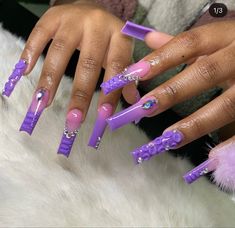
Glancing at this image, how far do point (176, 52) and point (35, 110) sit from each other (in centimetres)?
16

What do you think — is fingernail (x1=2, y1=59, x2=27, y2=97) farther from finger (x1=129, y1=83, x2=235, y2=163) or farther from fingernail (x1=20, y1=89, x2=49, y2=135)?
finger (x1=129, y1=83, x2=235, y2=163)

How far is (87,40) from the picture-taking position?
510 millimetres

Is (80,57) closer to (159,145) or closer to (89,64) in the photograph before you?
(89,64)

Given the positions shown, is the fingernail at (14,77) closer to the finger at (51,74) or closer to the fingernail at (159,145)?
the finger at (51,74)

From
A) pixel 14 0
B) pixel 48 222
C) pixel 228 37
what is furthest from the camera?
pixel 14 0

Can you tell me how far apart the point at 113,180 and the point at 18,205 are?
0.10 metres

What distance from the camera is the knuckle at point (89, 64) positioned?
0.48 metres

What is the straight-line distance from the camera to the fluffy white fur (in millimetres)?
368

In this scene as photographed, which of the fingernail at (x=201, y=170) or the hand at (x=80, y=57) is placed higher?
the hand at (x=80, y=57)

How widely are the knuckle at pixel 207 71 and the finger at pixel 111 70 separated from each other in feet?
0.30

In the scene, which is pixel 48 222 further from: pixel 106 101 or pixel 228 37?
pixel 228 37

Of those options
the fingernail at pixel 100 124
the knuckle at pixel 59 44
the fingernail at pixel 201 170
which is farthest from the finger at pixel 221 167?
the knuckle at pixel 59 44

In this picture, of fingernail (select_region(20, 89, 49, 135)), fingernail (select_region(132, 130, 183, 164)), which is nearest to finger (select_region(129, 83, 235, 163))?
fingernail (select_region(132, 130, 183, 164))

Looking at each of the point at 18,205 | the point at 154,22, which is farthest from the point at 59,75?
the point at 154,22
